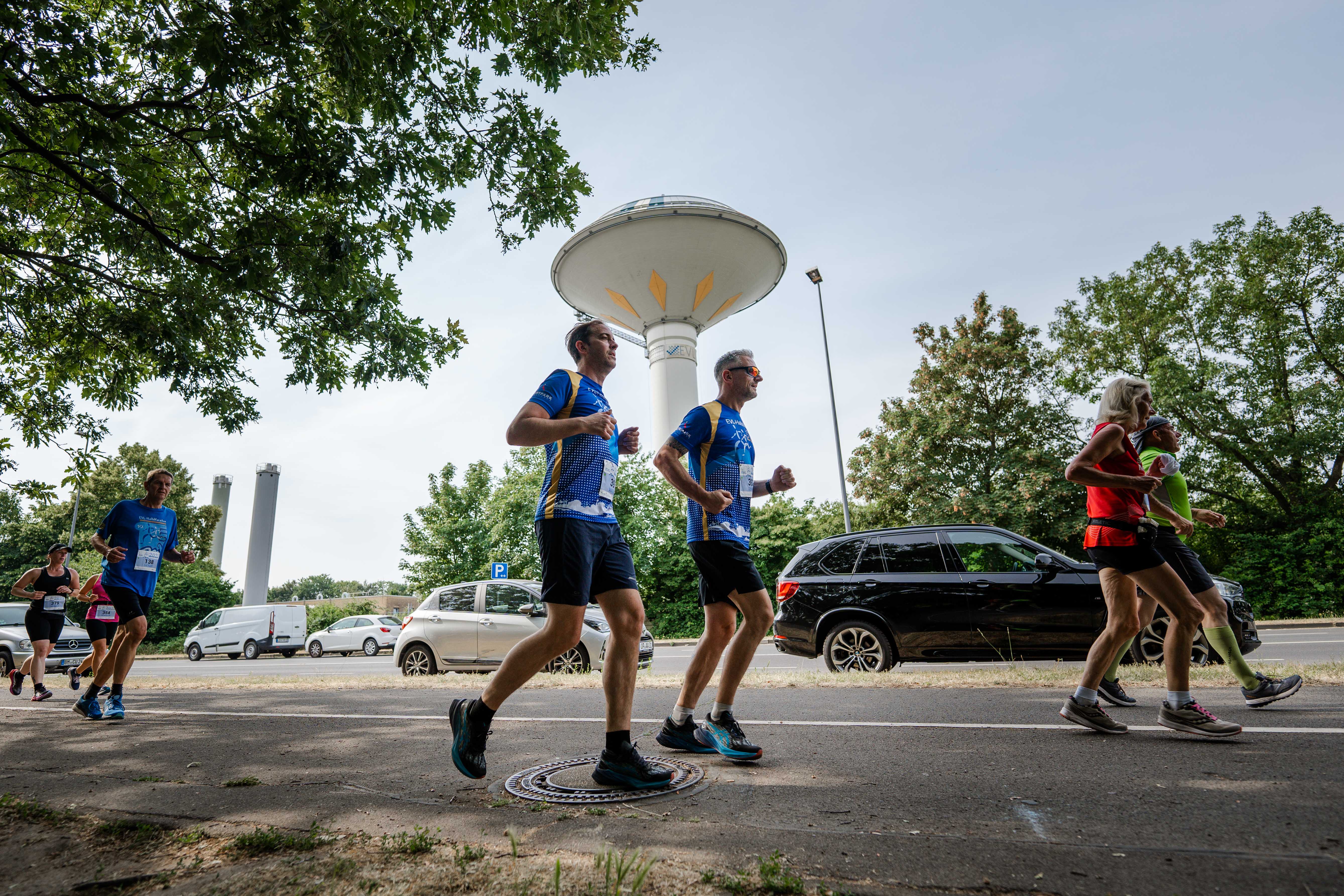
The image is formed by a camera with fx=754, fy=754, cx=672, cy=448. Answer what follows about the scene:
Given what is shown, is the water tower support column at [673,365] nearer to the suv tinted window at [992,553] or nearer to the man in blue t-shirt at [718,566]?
the suv tinted window at [992,553]

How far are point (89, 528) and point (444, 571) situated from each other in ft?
91.4

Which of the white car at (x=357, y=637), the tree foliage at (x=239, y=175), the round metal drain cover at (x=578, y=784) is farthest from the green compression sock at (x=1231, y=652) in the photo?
the white car at (x=357, y=637)

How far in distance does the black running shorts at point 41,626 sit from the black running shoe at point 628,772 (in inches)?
319

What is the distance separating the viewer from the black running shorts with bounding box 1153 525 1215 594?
166 inches

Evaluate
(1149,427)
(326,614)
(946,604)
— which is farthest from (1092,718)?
(326,614)

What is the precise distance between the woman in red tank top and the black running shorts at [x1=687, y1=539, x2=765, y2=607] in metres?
1.71

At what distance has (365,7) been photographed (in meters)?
5.13

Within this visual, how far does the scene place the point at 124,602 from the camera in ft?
18.8

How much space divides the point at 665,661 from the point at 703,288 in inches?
601

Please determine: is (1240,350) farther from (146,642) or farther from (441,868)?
(146,642)

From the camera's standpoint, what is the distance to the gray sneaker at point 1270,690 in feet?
14.5

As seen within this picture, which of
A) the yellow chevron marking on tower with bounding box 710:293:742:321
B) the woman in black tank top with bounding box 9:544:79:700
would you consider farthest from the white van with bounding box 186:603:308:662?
the woman in black tank top with bounding box 9:544:79:700

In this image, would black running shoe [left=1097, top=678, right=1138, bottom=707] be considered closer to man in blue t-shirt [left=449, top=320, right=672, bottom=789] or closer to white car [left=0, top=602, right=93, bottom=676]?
man in blue t-shirt [left=449, top=320, right=672, bottom=789]

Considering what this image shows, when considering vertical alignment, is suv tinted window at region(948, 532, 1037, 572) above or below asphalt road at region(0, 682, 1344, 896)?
above
